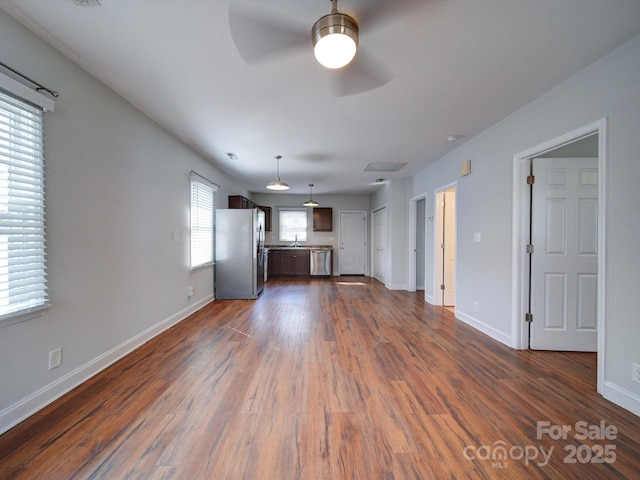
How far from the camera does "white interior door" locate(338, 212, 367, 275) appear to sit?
26.6 feet

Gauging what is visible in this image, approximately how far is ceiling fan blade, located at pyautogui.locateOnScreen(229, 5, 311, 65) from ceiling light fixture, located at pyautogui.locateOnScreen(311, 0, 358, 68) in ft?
1.14

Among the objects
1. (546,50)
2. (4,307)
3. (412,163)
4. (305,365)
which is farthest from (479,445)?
(412,163)

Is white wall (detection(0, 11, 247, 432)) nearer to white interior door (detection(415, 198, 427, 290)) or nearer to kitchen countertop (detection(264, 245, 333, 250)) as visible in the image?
kitchen countertop (detection(264, 245, 333, 250))

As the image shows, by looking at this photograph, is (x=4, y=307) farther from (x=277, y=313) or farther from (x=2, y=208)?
(x=277, y=313)

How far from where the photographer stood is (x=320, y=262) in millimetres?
7645

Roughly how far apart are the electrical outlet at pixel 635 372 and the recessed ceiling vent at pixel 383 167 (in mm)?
3691

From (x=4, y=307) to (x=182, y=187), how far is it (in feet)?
8.01

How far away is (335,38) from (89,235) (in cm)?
235

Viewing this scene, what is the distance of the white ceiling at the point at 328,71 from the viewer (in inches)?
58.9

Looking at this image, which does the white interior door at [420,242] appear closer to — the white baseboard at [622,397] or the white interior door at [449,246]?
the white interior door at [449,246]

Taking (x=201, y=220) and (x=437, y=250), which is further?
(x=437, y=250)

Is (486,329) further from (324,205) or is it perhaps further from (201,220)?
(324,205)

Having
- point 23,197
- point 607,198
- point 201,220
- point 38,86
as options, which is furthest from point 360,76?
point 201,220

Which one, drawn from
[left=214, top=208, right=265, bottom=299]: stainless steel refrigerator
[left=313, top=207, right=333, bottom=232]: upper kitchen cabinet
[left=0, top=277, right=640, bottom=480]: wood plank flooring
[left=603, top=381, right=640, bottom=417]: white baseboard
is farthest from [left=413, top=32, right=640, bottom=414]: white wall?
[left=313, top=207, right=333, bottom=232]: upper kitchen cabinet
